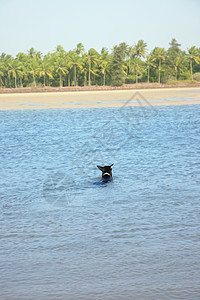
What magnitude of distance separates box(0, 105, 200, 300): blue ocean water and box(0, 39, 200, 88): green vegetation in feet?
397

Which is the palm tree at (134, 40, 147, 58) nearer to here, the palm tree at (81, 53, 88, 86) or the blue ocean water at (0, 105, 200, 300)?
the palm tree at (81, 53, 88, 86)

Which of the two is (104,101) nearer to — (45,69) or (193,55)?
(45,69)

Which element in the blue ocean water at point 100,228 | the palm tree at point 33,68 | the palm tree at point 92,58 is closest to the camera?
the blue ocean water at point 100,228

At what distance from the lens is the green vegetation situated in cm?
13712

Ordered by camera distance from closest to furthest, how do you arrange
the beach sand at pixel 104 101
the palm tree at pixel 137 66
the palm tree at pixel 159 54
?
the beach sand at pixel 104 101
the palm tree at pixel 159 54
the palm tree at pixel 137 66

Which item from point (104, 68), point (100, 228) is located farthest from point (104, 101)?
point (104, 68)

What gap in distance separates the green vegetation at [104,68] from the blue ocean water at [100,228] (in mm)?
120927

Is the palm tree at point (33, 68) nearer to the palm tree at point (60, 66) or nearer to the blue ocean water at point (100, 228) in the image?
the palm tree at point (60, 66)

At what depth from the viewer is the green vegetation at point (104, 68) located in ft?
450

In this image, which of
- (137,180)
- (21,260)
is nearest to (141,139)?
(137,180)

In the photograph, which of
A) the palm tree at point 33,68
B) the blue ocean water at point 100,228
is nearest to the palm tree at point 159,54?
the palm tree at point 33,68

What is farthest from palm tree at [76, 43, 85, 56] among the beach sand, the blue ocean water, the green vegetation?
the blue ocean water

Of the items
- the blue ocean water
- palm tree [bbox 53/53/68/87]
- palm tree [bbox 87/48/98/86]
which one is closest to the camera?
the blue ocean water

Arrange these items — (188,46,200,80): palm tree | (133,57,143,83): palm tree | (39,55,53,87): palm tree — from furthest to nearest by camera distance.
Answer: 1. (188,46,200,80): palm tree
2. (133,57,143,83): palm tree
3. (39,55,53,87): palm tree
